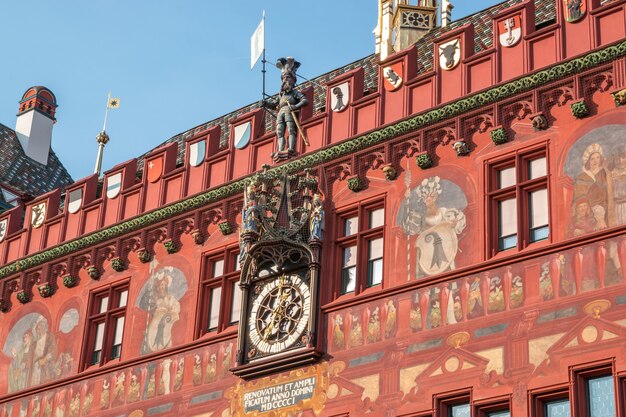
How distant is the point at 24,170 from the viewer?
4241 centimetres

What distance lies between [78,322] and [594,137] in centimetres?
1188

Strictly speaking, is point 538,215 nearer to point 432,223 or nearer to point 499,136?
point 499,136

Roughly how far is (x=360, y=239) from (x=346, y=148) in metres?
1.76

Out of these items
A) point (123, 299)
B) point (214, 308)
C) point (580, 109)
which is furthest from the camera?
point (123, 299)

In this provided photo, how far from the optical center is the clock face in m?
25.3

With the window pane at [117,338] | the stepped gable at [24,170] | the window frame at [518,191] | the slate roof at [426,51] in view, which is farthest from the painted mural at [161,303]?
the stepped gable at [24,170]

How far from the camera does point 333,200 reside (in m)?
26.3

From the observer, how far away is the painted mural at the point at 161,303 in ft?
91.4

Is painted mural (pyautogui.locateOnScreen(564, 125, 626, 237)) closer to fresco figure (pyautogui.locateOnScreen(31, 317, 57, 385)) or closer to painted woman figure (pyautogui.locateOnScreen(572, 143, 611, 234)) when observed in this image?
painted woman figure (pyautogui.locateOnScreen(572, 143, 611, 234))

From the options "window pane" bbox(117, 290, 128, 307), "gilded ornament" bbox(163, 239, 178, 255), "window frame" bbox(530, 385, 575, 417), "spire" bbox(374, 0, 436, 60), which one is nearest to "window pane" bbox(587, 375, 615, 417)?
"window frame" bbox(530, 385, 575, 417)

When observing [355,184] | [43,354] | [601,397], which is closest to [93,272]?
[43,354]

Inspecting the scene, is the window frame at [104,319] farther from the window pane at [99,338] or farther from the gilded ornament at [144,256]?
the gilded ornament at [144,256]

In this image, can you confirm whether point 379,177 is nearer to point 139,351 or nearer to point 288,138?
point 288,138

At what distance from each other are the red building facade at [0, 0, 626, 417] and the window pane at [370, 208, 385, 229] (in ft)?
0.13
